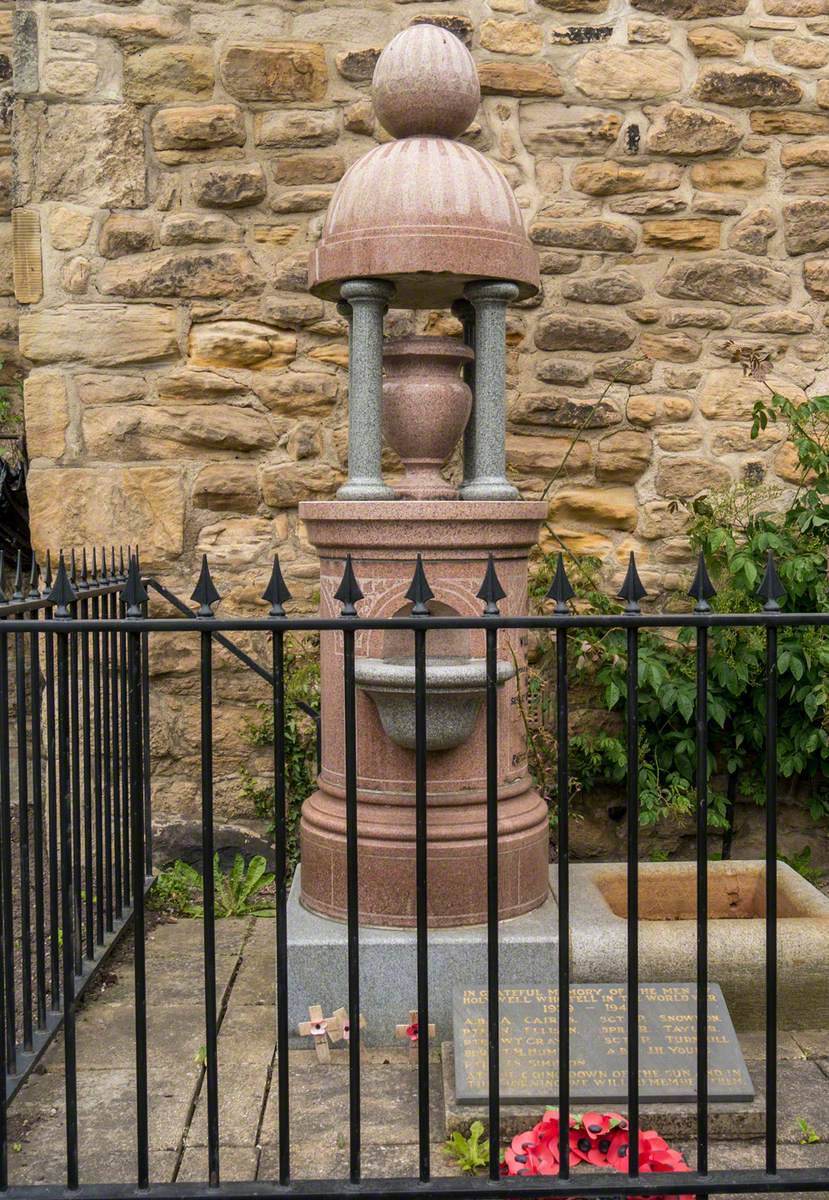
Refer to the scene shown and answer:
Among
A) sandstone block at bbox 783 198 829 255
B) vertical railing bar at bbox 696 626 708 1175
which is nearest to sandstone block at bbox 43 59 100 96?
sandstone block at bbox 783 198 829 255

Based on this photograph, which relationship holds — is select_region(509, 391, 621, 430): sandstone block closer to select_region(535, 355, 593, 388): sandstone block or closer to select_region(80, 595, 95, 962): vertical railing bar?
select_region(535, 355, 593, 388): sandstone block

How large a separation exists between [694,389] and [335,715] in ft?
7.70

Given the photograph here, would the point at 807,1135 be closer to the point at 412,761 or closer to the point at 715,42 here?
the point at 412,761

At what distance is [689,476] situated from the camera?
15.9 feet

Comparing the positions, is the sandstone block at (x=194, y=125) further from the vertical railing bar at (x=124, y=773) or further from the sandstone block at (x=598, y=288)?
the vertical railing bar at (x=124, y=773)

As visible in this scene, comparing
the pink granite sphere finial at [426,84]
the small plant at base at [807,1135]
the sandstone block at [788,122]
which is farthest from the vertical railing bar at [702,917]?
the sandstone block at [788,122]

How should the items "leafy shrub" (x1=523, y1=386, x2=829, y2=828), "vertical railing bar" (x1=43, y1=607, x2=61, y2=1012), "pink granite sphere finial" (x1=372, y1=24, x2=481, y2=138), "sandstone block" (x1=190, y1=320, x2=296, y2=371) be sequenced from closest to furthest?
"vertical railing bar" (x1=43, y1=607, x2=61, y2=1012)
"pink granite sphere finial" (x1=372, y1=24, x2=481, y2=138)
"leafy shrub" (x1=523, y1=386, x2=829, y2=828)
"sandstone block" (x1=190, y1=320, x2=296, y2=371)

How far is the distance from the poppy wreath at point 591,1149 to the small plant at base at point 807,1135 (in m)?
0.37

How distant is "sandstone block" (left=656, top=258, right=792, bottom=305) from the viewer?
189 inches

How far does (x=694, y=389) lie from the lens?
15.9 ft

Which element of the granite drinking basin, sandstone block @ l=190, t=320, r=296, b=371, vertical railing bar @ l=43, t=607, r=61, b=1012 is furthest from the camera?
sandstone block @ l=190, t=320, r=296, b=371

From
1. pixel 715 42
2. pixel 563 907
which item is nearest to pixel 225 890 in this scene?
pixel 563 907

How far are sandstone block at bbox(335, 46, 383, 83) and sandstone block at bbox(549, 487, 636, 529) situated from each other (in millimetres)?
1927

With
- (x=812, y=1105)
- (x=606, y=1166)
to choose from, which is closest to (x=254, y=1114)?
(x=606, y=1166)
